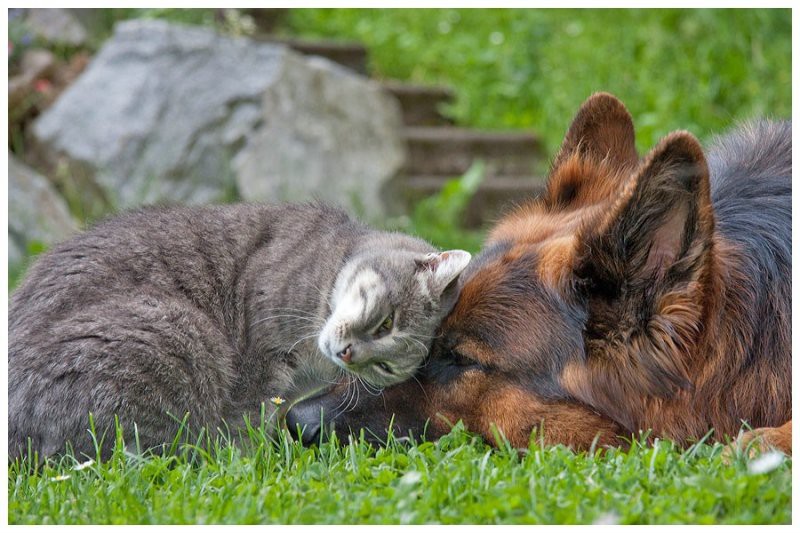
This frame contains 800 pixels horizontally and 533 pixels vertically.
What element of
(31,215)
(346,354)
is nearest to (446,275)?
(346,354)

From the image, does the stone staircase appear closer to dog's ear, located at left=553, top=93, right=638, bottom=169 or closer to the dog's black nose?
dog's ear, located at left=553, top=93, right=638, bottom=169

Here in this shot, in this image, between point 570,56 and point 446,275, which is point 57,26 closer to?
point 570,56

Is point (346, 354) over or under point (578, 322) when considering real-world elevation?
under

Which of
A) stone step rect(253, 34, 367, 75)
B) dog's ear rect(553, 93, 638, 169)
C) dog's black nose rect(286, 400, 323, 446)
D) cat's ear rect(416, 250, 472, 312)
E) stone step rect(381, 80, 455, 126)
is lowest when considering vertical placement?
dog's black nose rect(286, 400, 323, 446)

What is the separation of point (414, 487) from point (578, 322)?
94 cm

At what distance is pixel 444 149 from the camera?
12984 millimetres

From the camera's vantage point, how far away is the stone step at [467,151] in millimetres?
12859

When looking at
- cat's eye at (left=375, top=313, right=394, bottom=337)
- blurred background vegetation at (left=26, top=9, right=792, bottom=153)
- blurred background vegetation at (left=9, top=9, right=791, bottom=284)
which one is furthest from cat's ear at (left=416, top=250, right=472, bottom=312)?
blurred background vegetation at (left=26, top=9, right=792, bottom=153)

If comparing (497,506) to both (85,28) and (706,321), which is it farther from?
(85,28)

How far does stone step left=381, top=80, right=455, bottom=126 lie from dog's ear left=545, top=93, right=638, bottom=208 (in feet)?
30.2

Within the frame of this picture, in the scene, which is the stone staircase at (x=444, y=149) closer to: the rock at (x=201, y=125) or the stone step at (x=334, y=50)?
the stone step at (x=334, y=50)

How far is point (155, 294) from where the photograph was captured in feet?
14.9

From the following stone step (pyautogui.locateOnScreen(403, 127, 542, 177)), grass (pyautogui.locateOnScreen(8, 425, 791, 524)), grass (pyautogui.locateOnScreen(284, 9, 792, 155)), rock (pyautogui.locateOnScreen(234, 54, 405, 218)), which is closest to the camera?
grass (pyautogui.locateOnScreen(8, 425, 791, 524))

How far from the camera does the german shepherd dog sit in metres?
3.31
